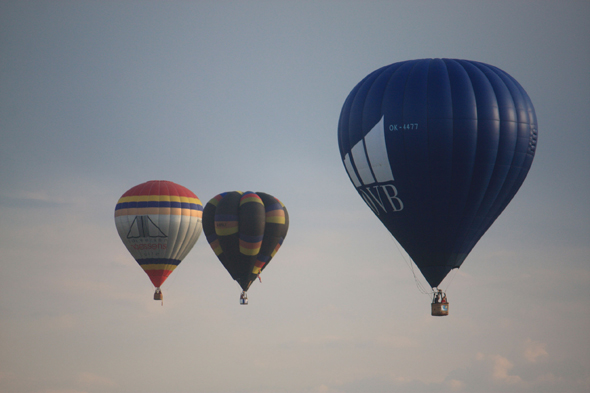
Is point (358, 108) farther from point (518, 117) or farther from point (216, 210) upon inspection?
point (216, 210)

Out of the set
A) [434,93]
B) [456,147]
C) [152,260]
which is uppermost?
[434,93]

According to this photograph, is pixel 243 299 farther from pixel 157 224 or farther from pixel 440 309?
pixel 440 309

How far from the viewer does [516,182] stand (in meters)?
30.5

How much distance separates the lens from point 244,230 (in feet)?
132

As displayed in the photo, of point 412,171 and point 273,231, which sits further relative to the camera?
point 273,231

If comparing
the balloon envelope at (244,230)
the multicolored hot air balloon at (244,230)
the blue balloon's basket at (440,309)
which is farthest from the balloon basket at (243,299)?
the blue balloon's basket at (440,309)

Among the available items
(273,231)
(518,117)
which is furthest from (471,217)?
(273,231)

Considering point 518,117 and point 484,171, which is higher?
point 518,117

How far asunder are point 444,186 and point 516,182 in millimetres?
2899

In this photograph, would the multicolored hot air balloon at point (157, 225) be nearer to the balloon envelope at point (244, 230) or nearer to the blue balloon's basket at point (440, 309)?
the balloon envelope at point (244, 230)

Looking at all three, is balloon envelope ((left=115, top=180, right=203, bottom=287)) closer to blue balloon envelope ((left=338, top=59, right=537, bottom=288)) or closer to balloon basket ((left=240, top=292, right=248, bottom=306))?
balloon basket ((left=240, top=292, right=248, bottom=306))

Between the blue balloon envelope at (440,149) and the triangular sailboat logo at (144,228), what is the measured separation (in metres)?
13.5

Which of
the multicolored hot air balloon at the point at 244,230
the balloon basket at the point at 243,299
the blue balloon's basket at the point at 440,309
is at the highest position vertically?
the multicolored hot air balloon at the point at 244,230

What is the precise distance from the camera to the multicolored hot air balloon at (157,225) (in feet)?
134
